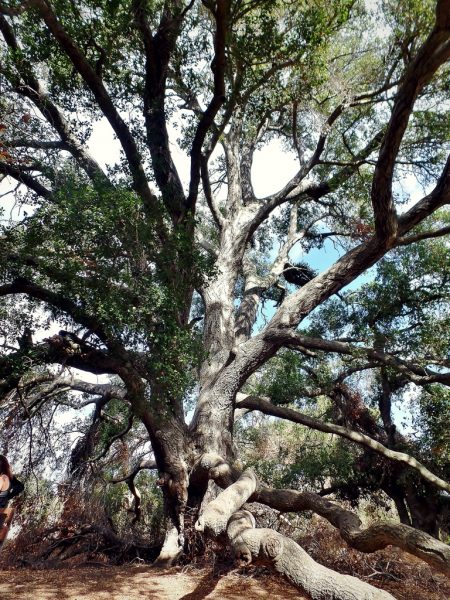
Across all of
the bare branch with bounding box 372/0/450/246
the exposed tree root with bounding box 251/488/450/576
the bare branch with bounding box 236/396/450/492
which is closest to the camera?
the bare branch with bounding box 372/0/450/246

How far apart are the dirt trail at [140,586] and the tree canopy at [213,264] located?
2.28ft

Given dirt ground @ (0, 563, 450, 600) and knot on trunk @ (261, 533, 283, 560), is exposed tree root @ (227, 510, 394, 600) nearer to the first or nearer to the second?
knot on trunk @ (261, 533, 283, 560)

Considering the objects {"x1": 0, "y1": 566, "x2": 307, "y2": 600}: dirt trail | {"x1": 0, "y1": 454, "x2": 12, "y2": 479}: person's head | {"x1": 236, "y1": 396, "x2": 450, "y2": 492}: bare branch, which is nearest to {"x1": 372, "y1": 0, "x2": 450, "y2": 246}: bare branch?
{"x1": 236, "y1": 396, "x2": 450, "y2": 492}: bare branch

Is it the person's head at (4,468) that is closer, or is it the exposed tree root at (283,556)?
the exposed tree root at (283,556)

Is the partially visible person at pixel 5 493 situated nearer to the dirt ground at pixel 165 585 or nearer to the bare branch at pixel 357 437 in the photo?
the dirt ground at pixel 165 585

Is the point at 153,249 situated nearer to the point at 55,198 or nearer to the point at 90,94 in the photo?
the point at 55,198

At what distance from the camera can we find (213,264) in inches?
291

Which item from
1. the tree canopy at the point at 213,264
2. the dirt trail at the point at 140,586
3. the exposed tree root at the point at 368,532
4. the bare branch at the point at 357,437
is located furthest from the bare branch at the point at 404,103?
the dirt trail at the point at 140,586

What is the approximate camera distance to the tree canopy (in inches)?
204

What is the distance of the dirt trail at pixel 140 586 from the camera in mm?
4270

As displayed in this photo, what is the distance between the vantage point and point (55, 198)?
5.49m

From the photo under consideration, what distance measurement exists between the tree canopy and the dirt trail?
0.70m

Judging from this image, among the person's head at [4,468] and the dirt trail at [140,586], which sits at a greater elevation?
the person's head at [4,468]

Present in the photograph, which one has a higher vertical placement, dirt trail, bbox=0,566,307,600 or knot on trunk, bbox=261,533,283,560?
knot on trunk, bbox=261,533,283,560
